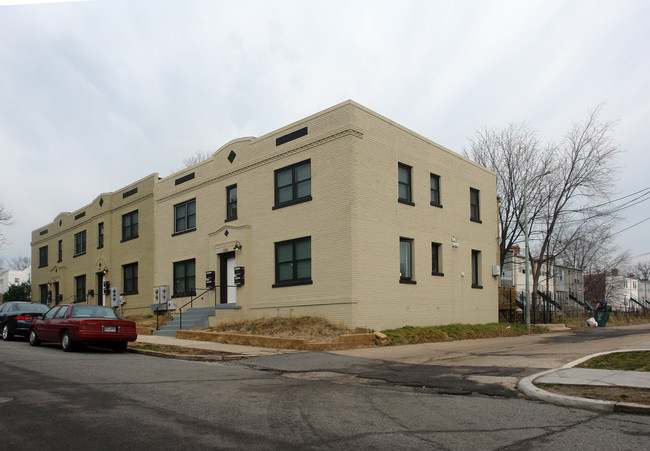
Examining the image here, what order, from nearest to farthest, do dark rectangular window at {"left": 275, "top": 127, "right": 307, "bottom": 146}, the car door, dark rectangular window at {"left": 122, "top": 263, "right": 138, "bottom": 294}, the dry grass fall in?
the car door
the dry grass
dark rectangular window at {"left": 275, "top": 127, "right": 307, "bottom": 146}
dark rectangular window at {"left": 122, "top": 263, "right": 138, "bottom": 294}

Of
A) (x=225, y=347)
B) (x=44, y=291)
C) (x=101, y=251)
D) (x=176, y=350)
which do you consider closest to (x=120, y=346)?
(x=176, y=350)

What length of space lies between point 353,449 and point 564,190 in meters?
34.7

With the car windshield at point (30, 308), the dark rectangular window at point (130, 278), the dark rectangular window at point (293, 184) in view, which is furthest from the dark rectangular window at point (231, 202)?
the dark rectangular window at point (130, 278)

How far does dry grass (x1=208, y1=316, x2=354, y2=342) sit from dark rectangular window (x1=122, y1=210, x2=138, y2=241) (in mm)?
13260

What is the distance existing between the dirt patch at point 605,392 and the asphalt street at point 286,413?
60 cm

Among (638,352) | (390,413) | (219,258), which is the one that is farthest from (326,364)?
(219,258)

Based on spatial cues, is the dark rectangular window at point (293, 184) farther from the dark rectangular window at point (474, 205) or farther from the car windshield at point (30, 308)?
the car windshield at point (30, 308)

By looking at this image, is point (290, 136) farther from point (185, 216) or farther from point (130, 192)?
point (130, 192)

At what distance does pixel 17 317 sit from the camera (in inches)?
765

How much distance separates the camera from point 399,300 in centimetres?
2000

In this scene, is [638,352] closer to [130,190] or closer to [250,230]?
[250,230]

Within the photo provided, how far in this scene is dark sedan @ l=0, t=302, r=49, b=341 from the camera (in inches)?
765

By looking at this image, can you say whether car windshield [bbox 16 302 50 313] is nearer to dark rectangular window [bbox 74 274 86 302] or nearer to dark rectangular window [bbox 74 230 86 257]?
dark rectangular window [bbox 74 274 86 302]

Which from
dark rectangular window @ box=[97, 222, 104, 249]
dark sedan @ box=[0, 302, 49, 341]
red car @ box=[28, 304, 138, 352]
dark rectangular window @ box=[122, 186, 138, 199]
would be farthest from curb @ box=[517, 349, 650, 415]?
dark rectangular window @ box=[97, 222, 104, 249]
